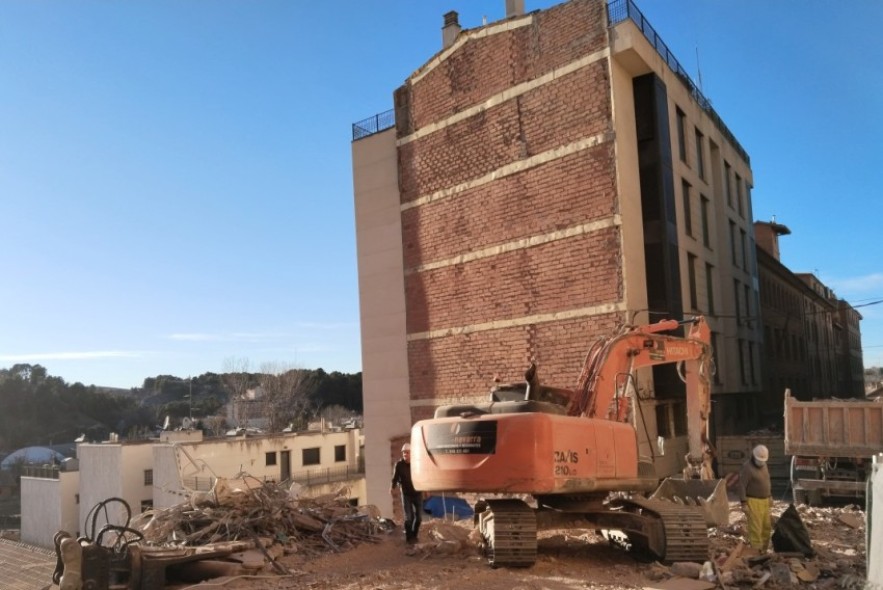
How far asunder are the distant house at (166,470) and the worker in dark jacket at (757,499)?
26.0 metres

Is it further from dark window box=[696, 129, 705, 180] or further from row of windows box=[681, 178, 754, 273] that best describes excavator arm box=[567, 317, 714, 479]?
dark window box=[696, 129, 705, 180]

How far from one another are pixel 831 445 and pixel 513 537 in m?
9.06

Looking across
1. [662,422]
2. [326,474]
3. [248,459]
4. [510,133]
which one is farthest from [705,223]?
[326,474]

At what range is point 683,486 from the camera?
1170cm

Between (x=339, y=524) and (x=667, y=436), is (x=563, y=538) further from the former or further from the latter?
(x=667, y=436)

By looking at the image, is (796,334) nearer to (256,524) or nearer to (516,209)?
(516,209)

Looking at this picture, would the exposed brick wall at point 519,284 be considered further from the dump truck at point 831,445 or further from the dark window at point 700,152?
the dark window at point 700,152

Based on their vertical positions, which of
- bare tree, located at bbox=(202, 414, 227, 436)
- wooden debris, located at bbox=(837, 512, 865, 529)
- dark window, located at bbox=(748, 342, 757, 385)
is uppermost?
dark window, located at bbox=(748, 342, 757, 385)

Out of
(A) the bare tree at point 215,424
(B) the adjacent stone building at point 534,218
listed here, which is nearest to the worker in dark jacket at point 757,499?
(B) the adjacent stone building at point 534,218

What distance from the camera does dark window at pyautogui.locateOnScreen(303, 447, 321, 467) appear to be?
1587 inches

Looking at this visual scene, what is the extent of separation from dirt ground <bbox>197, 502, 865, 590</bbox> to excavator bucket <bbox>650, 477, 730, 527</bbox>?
Answer: 0.78 feet

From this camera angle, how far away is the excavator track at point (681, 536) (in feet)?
28.7

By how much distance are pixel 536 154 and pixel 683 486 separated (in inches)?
444

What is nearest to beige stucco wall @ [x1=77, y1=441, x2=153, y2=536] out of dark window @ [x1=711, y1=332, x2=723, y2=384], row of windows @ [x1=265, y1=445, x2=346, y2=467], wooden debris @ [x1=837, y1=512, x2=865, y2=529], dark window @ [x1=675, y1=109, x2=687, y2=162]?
row of windows @ [x1=265, y1=445, x2=346, y2=467]
